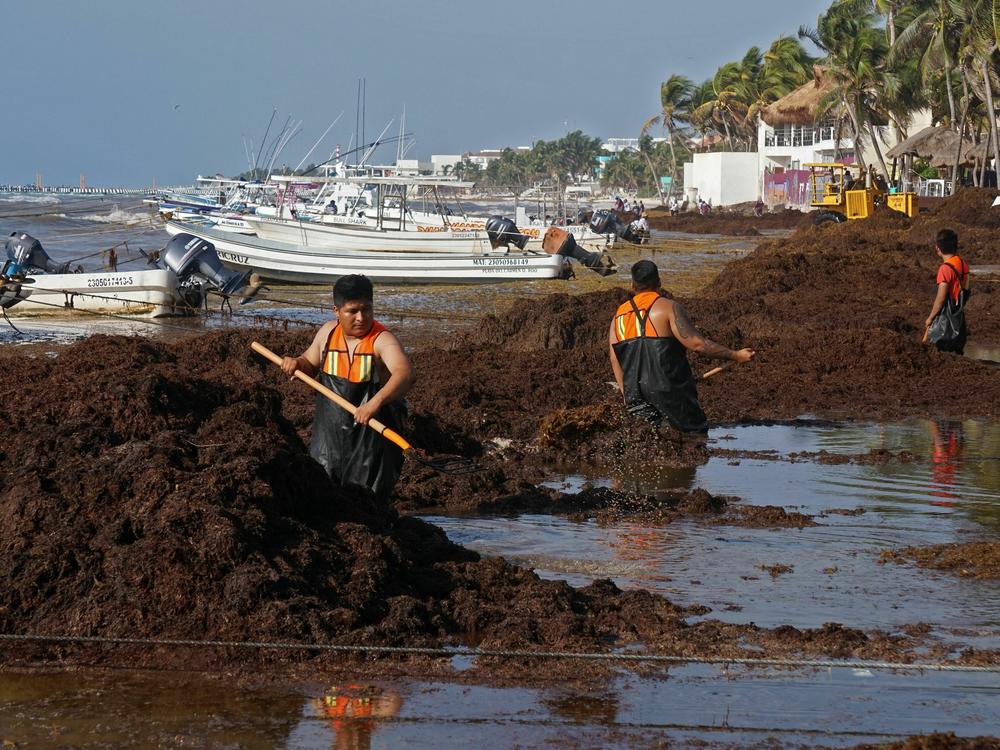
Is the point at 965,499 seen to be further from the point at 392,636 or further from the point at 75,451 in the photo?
the point at 75,451

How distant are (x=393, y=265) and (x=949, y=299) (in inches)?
676

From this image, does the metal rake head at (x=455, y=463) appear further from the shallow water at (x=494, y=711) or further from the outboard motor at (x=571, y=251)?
the outboard motor at (x=571, y=251)

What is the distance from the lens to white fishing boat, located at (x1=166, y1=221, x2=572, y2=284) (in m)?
28.7

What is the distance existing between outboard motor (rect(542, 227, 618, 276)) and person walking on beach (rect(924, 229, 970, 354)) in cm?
1779

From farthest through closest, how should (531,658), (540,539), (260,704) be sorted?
1. (540,539)
2. (531,658)
3. (260,704)

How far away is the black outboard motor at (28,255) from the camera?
21766mm

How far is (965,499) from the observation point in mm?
8477

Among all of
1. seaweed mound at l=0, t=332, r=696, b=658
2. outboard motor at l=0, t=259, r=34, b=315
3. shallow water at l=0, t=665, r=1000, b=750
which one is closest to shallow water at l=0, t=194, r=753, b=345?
outboard motor at l=0, t=259, r=34, b=315

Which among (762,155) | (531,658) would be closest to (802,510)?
(531,658)

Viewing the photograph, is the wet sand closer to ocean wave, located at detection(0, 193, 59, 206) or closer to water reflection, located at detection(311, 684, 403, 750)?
water reflection, located at detection(311, 684, 403, 750)

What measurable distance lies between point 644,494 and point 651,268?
150 centimetres

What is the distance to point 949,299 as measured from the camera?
42.2 feet

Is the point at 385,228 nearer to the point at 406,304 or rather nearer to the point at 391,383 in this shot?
the point at 406,304

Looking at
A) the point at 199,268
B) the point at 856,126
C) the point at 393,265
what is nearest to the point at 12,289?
the point at 199,268
